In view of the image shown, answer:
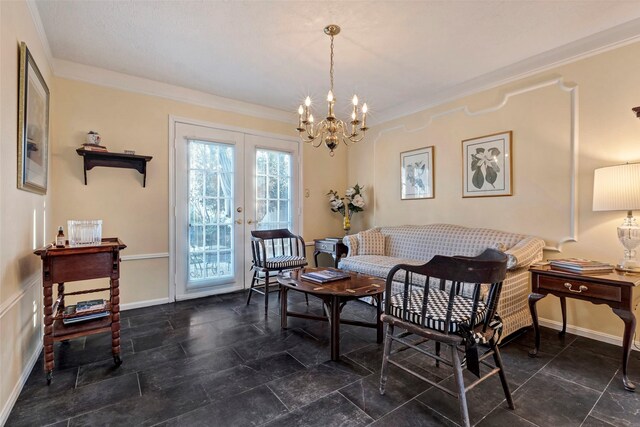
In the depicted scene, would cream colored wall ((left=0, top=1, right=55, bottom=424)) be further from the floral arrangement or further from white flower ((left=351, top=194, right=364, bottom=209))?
white flower ((left=351, top=194, right=364, bottom=209))

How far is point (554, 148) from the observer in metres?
2.82

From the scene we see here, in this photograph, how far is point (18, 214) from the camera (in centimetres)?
186

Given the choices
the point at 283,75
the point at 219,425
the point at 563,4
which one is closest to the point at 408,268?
the point at 219,425

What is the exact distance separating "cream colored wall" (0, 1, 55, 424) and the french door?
1518 mm

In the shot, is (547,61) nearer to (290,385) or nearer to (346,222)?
(346,222)

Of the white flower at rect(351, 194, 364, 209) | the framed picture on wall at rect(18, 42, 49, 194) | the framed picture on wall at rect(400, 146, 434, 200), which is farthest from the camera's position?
the white flower at rect(351, 194, 364, 209)

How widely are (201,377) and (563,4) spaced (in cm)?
358

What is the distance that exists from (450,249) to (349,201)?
74.8 inches

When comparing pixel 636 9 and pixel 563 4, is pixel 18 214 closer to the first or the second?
pixel 563 4

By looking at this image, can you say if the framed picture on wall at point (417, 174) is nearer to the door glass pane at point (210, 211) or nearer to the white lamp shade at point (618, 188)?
the white lamp shade at point (618, 188)

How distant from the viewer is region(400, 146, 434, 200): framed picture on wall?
3908 mm

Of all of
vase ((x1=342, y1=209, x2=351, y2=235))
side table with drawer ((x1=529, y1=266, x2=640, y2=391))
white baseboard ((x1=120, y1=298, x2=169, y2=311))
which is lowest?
white baseboard ((x1=120, y1=298, x2=169, y2=311))

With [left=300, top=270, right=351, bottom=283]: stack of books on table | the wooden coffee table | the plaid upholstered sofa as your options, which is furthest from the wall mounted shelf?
the plaid upholstered sofa

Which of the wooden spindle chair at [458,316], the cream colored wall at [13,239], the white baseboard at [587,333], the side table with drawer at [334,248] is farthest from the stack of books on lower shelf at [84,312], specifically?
the white baseboard at [587,333]
